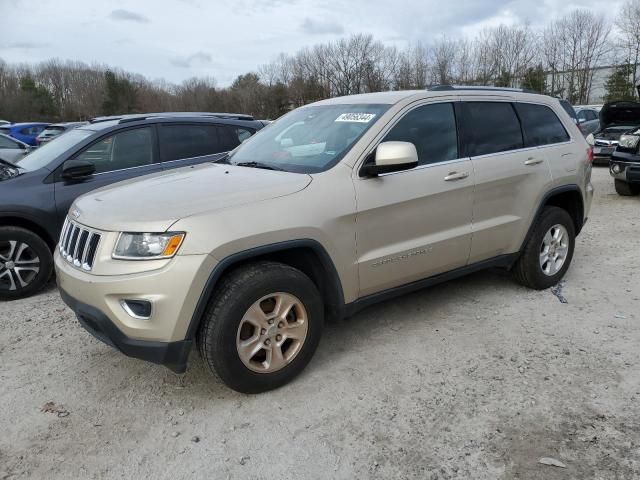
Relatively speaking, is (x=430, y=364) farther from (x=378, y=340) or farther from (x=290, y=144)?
(x=290, y=144)

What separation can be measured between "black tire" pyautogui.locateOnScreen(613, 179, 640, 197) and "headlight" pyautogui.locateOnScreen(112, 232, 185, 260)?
29.6 feet

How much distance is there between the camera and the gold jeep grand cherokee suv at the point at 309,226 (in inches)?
108

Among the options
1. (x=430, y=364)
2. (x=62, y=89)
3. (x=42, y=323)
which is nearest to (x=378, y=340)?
(x=430, y=364)

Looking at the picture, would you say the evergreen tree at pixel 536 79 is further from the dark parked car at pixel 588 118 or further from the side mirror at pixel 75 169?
the side mirror at pixel 75 169

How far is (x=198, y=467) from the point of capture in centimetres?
253

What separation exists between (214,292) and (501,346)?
2.09 m

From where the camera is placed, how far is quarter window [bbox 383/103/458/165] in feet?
11.9

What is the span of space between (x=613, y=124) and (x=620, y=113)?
1.55 m

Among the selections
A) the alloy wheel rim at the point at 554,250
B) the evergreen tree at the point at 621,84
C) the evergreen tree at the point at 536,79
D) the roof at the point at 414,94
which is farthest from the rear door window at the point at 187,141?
the evergreen tree at the point at 536,79

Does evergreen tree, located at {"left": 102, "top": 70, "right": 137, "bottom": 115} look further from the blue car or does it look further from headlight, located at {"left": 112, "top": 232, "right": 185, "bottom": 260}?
headlight, located at {"left": 112, "top": 232, "right": 185, "bottom": 260}

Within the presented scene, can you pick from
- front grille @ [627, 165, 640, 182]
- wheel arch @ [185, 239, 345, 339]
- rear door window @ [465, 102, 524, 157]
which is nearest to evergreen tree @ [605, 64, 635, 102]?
front grille @ [627, 165, 640, 182]

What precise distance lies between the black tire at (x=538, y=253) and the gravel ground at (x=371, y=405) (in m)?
0.32

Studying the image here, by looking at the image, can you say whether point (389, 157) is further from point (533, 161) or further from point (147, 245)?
point (533, 161)

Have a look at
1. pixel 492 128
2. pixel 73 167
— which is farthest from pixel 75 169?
pixel 492 128
